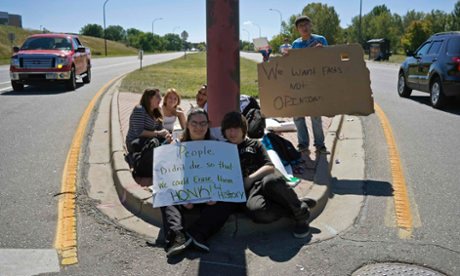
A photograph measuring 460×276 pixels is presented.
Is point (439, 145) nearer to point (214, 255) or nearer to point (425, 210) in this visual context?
point (425, 210)

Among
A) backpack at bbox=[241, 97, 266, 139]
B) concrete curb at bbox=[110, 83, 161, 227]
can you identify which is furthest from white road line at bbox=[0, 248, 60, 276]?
backpack at bbox=[241, 97, 266, 139]

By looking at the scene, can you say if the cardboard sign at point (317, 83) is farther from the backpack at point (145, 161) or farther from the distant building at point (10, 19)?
the distant building at point (10, 19)

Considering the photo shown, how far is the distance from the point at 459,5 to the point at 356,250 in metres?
77.2

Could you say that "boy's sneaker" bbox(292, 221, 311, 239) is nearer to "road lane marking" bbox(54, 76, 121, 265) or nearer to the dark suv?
"road lane marking" bbox(54, 76, 121, 265)

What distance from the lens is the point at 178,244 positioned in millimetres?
3455

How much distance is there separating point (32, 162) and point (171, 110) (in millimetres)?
1906

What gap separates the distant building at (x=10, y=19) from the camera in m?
108

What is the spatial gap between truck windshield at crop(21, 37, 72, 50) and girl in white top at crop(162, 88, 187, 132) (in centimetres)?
1035

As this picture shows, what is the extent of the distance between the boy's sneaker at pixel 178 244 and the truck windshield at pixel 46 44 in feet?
42.8

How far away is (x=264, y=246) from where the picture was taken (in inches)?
144


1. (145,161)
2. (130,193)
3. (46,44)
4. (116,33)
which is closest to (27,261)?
(130,193)

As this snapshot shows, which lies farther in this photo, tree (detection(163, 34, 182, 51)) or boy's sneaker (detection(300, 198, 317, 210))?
tree (detection(163, 34, 182, 51))

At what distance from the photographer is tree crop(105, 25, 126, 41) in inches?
6478

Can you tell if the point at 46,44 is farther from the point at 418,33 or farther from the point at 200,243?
the point at 418,33
